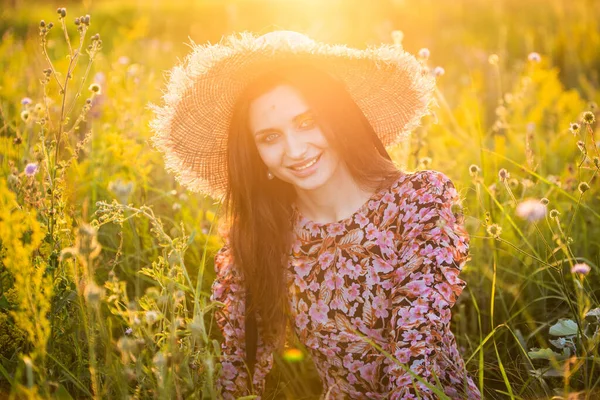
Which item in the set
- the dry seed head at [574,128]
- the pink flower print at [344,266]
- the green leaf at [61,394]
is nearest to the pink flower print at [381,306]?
the pink flower print at [344,266]

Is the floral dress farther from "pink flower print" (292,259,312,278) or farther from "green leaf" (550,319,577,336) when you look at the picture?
"green leaf" (550,319,577,336)

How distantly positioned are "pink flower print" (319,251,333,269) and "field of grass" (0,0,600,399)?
392 millimetres

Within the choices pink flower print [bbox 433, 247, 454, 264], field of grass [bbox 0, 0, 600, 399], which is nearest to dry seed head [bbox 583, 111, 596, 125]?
field of grass [bbox 0, 0, 600, 399]

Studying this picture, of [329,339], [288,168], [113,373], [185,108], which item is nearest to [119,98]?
[185,108]

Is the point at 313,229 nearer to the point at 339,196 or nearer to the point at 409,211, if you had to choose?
the point at 339,196

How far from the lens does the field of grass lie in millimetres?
1552

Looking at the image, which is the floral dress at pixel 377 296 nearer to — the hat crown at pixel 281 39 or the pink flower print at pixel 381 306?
the pink flower print at pixel 381 306

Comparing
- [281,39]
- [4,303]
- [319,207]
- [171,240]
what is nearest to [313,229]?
[319,207]

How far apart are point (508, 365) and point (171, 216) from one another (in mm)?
1647

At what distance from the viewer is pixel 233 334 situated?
2.28 meters

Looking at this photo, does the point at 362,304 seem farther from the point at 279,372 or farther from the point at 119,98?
the point at 119,98

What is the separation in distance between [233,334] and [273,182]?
22.7 inches

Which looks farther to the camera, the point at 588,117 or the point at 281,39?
the point at 281,39

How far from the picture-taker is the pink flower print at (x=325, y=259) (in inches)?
86.3
